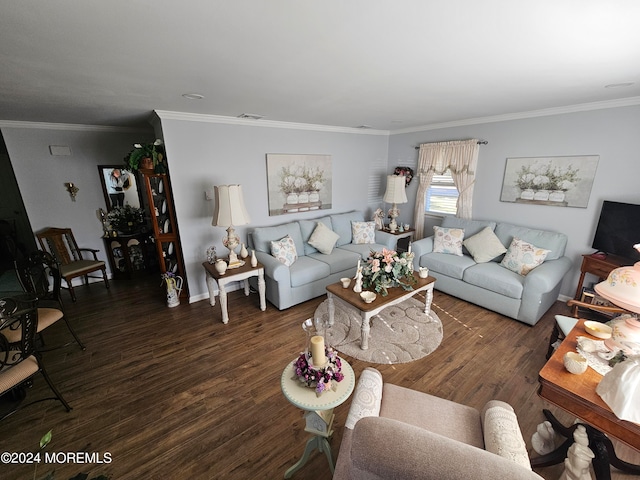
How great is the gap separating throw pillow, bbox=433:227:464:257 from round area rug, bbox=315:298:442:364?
0.98m

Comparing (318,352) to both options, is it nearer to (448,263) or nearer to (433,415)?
(433,415)

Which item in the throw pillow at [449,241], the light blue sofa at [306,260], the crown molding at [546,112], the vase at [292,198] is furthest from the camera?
the vase at [292,198]

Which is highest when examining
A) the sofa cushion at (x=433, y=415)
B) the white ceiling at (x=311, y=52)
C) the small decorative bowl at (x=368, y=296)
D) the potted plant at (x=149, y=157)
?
the white ceiling at (x=311, y=52)

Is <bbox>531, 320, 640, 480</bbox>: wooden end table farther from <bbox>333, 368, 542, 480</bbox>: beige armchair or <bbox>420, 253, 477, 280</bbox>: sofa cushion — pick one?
<bbox>420, 253, 477, 280</bbox>: sofa cushion

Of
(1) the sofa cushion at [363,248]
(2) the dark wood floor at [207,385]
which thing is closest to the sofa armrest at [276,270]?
(2) the dark wood floor at [207,385]

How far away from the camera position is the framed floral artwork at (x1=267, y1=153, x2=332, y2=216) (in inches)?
154

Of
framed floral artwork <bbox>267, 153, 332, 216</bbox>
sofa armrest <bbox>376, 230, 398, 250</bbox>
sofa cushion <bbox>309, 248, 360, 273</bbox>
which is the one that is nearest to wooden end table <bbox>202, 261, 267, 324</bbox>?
sofa cushion <bbox>309, 248, 360, 273</bbox>

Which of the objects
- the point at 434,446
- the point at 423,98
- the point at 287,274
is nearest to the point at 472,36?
the point at 423,98

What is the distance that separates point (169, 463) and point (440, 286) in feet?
11.2

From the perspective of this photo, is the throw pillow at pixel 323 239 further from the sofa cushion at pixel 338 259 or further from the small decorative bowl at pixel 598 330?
the small decorative bowl at pixel 598 330

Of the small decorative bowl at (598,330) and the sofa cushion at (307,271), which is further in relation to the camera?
the sofa cushion at (307,271)

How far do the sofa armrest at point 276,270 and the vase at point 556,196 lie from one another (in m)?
3.47

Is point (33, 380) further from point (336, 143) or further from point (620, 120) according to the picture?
point (620, 120)

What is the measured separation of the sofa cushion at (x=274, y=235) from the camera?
3.64 metres
